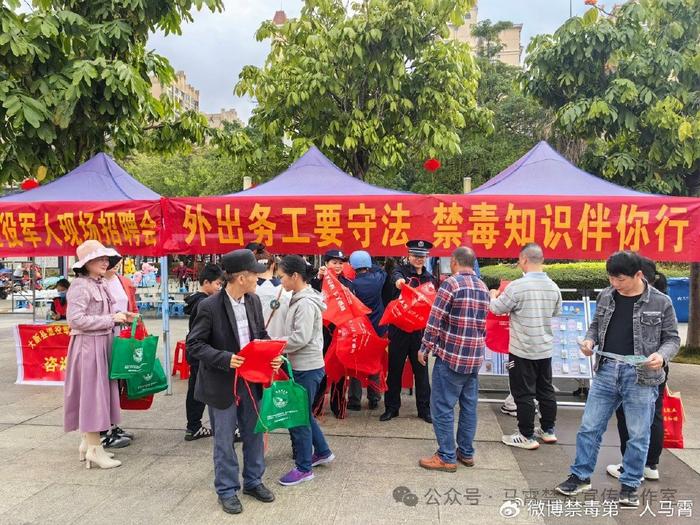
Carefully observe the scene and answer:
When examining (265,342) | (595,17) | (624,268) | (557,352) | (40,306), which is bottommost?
(40,306)

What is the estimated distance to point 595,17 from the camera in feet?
23.0

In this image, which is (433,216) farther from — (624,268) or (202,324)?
(202,324)

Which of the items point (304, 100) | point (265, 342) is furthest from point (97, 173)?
point (265, 342)

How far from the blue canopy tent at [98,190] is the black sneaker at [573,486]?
4.26 meters

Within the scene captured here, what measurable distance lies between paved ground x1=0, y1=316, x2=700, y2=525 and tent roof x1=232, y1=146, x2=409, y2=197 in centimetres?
238

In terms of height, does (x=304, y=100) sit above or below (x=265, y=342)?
above

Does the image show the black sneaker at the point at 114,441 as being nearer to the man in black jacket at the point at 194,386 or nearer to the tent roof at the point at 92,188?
the man in black jacket at the point at 194,386

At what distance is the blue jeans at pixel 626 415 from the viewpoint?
3379 millimetres

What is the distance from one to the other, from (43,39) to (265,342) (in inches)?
221

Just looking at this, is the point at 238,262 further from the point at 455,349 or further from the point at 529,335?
the point at 529,335

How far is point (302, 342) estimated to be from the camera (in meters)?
3.69

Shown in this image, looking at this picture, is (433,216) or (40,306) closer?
(433,216)

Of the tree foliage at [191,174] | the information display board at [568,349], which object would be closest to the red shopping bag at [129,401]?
the information display board at [568,349]

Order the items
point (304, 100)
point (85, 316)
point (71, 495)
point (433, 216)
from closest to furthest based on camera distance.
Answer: point (71, 495) < point (85, 316) < point (433, 216) < point (304, 100)
